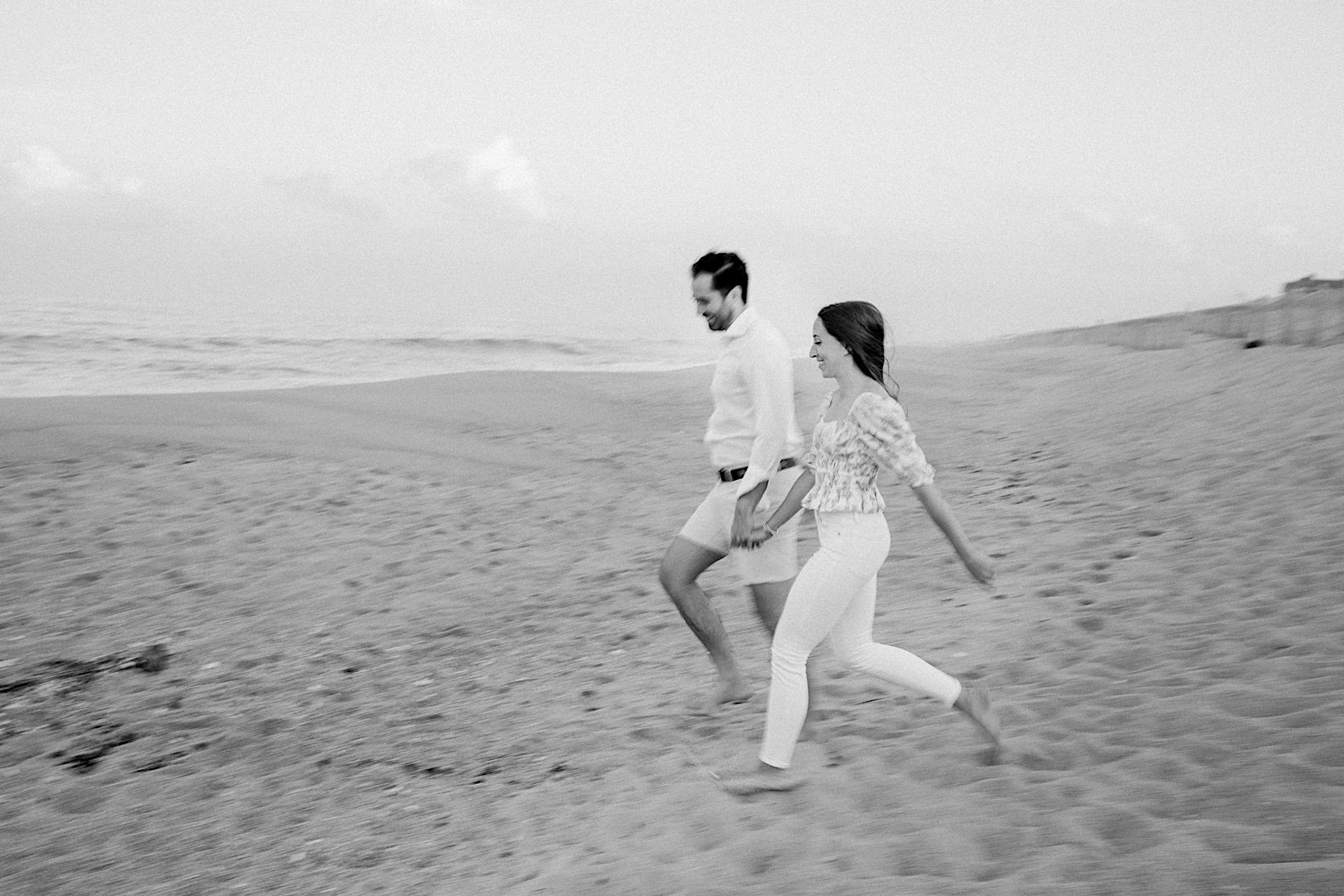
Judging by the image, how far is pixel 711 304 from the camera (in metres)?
4.19

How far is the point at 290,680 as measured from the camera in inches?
235

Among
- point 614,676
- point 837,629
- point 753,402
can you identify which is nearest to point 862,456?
point 837,629

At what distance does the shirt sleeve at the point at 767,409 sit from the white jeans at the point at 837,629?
0.48 meters

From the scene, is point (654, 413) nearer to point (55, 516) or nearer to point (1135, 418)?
point (1135, 418)

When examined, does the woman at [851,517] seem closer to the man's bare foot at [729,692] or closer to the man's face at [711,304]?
the man's face at [711,304]

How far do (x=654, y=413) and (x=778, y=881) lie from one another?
11808 millimetres

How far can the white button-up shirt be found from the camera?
407 centimetres

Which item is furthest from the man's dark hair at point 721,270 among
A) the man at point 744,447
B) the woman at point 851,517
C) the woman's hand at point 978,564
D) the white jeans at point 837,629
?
the woman's hand at point 978,564

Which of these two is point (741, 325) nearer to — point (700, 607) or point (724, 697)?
point (700, 607)

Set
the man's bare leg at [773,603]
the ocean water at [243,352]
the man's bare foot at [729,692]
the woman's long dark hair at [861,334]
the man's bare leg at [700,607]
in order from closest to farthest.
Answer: the woman's long dark hair at [861,334], the man's bare leg at [773,603], the man's bare leg at [700,607], the man's bare foot at [729,692], the ocean water at [243,352]

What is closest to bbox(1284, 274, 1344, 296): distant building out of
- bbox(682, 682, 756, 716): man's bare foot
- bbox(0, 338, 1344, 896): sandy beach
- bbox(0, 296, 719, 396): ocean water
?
bbox(0, 338, 1344, 896): sandy beach

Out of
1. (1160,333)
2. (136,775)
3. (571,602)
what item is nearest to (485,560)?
(571,602)

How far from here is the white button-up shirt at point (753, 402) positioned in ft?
13.3

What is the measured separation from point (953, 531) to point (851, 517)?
338mm
